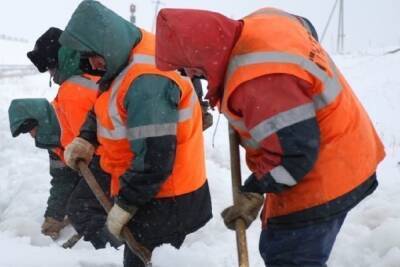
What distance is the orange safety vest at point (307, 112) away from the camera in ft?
7.01

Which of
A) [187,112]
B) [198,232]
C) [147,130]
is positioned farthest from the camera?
[198,232]

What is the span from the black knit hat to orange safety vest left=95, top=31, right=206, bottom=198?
1331 mm

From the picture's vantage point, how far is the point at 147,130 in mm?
2795

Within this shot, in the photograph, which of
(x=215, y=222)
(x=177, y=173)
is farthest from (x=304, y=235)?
(x=215, y=222)

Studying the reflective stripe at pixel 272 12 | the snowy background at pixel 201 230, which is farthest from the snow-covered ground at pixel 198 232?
the reflective stripe at pixel 272 12

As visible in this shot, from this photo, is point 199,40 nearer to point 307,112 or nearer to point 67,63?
point 307,112

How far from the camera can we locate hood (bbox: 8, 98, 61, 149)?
4.57 metres

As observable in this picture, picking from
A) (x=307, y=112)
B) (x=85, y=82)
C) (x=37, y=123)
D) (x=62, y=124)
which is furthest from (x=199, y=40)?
(x=37, y=123)

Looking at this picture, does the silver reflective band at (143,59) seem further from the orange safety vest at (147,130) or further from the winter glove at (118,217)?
the winter glove at (118,217)

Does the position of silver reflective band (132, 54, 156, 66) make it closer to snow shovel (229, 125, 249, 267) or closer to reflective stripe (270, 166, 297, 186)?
snow shovel (229, 125, 249, 267)

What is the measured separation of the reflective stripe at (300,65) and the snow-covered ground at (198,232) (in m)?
1.75

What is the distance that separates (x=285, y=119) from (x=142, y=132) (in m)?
0.97

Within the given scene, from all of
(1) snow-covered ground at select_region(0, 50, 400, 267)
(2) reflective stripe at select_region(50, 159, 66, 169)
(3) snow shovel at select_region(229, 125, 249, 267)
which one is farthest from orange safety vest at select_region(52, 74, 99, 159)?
(3) snow shovel at select_region(229, 125, 249, 267)

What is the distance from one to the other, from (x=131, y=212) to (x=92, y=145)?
0.72 meters
